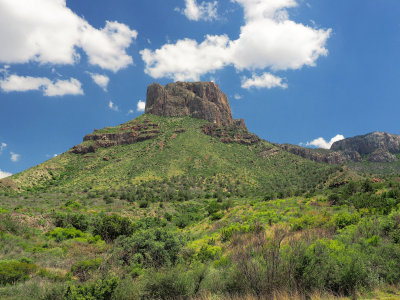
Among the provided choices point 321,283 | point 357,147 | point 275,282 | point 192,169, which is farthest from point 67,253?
point 357,147

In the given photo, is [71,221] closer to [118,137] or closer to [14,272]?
[14,272]

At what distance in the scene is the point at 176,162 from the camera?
2852 inches

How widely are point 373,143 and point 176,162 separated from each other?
171893 millimetres

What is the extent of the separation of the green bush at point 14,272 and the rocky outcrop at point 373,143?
647 ft

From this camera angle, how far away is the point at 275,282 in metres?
5.70

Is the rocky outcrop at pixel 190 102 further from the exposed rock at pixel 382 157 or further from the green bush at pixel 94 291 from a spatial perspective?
the green bush at pixel 94 291

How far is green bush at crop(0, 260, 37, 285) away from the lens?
29.3ft

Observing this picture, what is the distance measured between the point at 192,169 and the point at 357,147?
17123 centimetres

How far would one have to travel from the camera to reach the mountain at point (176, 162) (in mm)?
62663

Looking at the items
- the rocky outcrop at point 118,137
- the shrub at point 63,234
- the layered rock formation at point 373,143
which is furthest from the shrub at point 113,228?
the layered rock formation at point 373,143

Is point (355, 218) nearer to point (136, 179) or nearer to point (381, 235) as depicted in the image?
point (381, 235)

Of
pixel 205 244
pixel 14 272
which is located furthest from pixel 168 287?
pixel 14 272

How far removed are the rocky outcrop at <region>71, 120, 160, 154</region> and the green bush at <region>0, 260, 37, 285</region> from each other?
84.7 metres

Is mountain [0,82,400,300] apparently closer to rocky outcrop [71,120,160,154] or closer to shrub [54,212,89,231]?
shrub [54,212,89,231]
